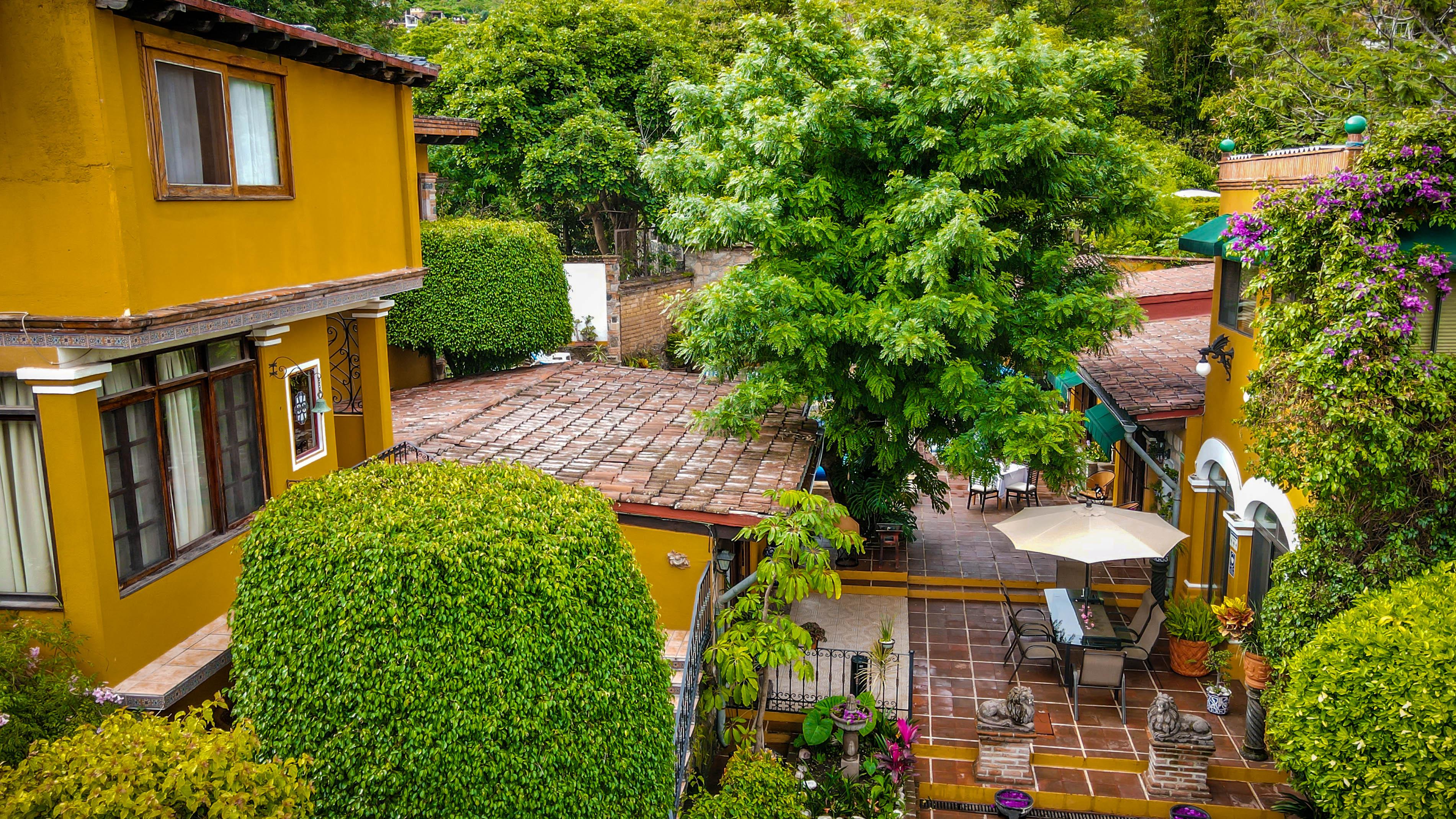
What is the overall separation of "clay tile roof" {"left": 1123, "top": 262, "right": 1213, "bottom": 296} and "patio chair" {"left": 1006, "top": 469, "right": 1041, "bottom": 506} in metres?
4.29

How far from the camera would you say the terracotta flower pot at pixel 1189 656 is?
13.0 m

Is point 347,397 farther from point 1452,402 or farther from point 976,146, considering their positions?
point 1452,402

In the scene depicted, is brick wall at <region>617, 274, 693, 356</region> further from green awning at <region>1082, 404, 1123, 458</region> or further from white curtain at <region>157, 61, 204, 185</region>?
white curtain at <region>157, 61, 204, 185</region>

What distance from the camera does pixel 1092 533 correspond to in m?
12.8

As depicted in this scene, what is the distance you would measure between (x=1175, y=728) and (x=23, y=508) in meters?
11.1

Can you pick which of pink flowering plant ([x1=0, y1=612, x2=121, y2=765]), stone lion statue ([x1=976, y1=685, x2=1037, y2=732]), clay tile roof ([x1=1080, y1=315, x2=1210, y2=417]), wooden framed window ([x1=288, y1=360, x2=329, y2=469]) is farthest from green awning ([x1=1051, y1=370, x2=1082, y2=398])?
pink flowering plant ([x1=0, y1=612, x2=121, y2=765])

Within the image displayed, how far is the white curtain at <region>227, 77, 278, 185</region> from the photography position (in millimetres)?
8711

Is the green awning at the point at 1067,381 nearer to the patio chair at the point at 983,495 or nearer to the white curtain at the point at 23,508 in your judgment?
the patio chair at the point at 983,495

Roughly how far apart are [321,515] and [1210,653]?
11.3 m

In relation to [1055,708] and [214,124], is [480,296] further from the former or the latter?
[1055,708]

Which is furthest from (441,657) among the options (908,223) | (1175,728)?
(1175,728)

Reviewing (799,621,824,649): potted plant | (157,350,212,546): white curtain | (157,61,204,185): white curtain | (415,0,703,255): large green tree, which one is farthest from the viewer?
(415,0,703,255): large green tree

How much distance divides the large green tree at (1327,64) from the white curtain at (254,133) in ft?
54.3

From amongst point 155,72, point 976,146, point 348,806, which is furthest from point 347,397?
point 976,146
